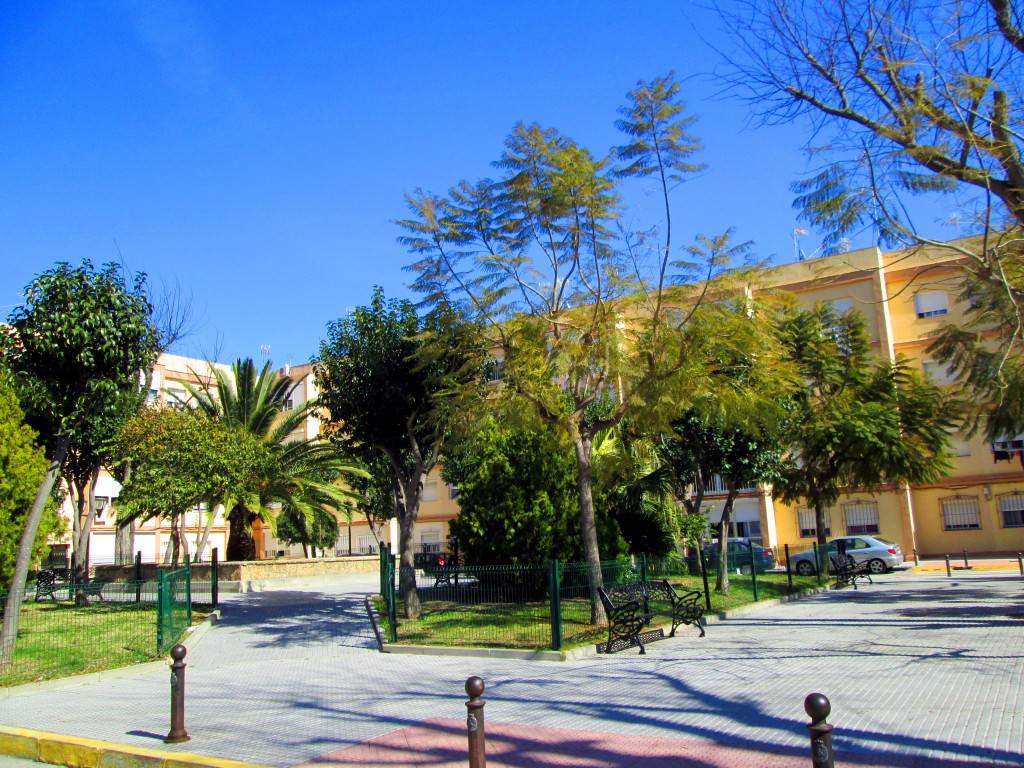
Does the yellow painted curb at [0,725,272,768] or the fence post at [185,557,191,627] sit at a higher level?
the fence post at [185,557,191,627]

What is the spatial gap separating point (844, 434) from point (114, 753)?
2036cm

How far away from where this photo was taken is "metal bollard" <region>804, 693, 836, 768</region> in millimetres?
3980

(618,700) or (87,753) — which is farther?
(618,700)

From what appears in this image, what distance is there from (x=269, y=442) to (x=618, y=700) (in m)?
19.6

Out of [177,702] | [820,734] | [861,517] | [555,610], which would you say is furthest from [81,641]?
[861,517]

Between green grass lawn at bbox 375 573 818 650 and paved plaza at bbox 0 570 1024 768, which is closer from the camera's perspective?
paved plaza at bbox 0 570 1024 768

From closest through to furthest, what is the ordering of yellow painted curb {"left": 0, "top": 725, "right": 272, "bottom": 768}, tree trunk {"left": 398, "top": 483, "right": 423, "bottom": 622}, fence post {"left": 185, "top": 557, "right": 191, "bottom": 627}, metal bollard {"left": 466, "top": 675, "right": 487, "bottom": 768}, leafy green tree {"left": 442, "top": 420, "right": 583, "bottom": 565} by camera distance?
1. metal bollard {"left": 466, "top": 675, "right": 487, "bottom": 768}
2. yellow painted curb {"left": 0, "top": 725, "right": 272, "bottom": 768}
3. fence post {"left": 185, "top": 557, "right": 191, "bottom": 627}
4. tree trunk {"left": 398, "top": 483, "right": 423, "bottom": 622}
5. leafy green tree {"left": 442, "top": 420, "right": 583, "bottom": 565}

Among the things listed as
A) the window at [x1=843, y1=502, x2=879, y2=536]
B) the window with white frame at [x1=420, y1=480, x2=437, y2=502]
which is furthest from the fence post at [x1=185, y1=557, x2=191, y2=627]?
the window with white frame at [x1=420, y1=480, x2=437, y2=502]

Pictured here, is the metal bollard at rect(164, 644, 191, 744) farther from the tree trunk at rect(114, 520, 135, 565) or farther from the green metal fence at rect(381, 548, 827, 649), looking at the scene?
the tree trunk at rect(114, 520, 135, 565)

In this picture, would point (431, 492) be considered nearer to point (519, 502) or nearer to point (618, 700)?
point (519, 502)

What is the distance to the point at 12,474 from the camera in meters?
13.5

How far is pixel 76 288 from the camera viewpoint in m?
12.9

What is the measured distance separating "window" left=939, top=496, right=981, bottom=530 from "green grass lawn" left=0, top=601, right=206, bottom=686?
3302 centimetres

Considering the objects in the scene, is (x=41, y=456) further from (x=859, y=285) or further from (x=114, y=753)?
(x=859, y=285)
